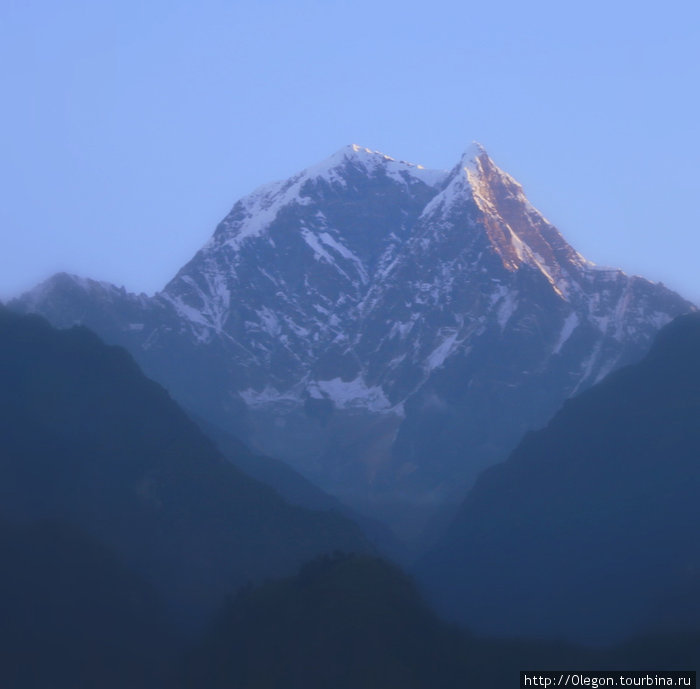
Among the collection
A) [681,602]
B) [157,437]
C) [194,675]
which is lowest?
[194,675]

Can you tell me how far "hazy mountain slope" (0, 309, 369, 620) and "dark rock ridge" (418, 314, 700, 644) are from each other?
11.8m

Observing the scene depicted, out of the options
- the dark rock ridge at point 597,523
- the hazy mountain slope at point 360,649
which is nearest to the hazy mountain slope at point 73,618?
the hazy mountain slope at point 360,649

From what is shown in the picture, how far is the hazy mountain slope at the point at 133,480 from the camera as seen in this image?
144 meters

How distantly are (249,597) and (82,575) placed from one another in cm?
1034

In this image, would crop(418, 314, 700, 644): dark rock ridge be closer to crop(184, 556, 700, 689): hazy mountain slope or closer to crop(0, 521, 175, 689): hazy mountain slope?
crop(184, 556, 700, 689): hazy mountain slope

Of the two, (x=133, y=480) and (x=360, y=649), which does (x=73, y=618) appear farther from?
(x=133, y=480)

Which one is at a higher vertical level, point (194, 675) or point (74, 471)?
point (74, 471)

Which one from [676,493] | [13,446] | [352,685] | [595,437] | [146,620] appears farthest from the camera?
[595,437]

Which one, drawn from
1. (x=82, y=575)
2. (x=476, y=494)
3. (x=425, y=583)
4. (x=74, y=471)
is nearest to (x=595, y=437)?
(x=476, y=494)

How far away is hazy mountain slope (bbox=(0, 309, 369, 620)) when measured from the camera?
144125 mm

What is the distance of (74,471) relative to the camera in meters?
151

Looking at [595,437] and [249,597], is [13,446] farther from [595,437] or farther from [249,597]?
[595,437]

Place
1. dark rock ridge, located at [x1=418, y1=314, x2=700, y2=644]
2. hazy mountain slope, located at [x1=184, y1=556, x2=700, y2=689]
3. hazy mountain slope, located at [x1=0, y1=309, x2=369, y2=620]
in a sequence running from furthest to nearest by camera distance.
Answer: hazy mountain slope, located at [x1=0, y1=309, x2=369, y2=620] < dark rock ridge, located at [x1=418, y1=314, x2=700, y2=644] < hazy mountain slope, located at [x1=184, y1=556, x2=700, y2=689]

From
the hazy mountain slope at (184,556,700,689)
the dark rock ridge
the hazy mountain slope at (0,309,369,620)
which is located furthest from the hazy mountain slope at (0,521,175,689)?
the dark rock ridge
